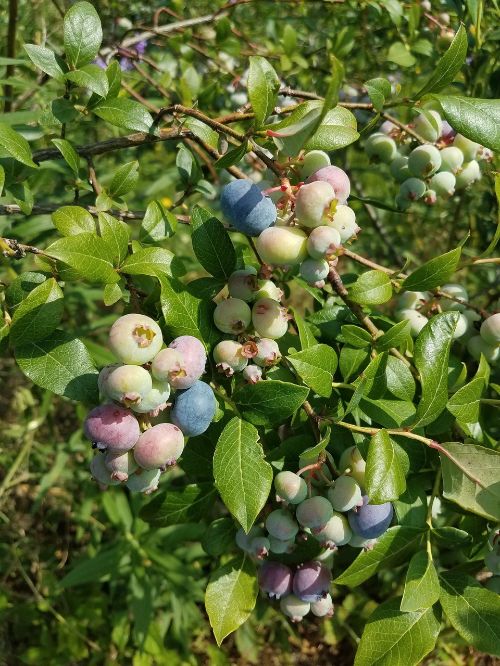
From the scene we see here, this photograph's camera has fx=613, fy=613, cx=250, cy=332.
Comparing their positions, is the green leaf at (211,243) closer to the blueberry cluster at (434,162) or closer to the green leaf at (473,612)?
the blueberry cluster at (434,162)

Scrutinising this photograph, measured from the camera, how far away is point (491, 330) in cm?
109

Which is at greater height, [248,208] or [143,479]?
[248,208]

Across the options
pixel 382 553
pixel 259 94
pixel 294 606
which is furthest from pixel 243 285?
pixel 294 606

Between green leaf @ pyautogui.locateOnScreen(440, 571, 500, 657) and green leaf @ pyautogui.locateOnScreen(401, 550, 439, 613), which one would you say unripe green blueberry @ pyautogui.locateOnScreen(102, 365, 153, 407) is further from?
green leaf @ pyautogui.locateOnScreen(440, 571, 500, 657)

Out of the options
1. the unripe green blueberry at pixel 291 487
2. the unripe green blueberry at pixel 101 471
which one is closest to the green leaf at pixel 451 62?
the unripe green blueberry at pixel 291 487

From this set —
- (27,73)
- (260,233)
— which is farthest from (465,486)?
(27,73)

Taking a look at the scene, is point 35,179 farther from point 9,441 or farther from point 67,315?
point 9,441

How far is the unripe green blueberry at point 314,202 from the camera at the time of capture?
28.8 inches

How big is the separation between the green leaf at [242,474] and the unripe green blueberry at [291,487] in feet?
0.23

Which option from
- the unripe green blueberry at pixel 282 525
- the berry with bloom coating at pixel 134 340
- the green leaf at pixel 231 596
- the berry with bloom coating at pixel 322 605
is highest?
the berry with bloom coating at pixel 134 340

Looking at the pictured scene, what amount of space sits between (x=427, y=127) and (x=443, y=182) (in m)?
0.11

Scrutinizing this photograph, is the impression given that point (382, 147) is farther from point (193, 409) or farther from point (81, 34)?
point (193, 409)

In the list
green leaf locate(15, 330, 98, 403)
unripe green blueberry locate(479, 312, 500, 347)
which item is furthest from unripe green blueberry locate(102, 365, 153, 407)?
unripe green blueberry locate(479, 312, 500, 347)

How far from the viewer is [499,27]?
5.34 ft
